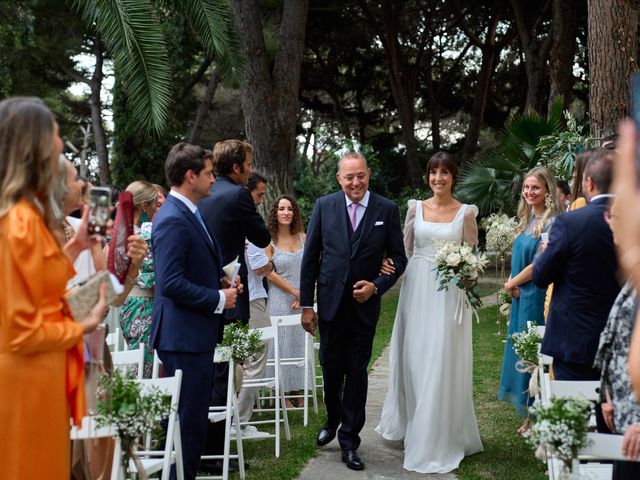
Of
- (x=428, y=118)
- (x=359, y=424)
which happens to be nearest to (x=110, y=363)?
(x=359, y=424)

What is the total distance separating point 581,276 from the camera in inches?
184

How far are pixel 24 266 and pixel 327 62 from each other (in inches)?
998

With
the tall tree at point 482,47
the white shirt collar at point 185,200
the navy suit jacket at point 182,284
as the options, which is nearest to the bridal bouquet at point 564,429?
the navy suit jacket at point 182,284

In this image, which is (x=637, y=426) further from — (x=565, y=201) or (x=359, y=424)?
(x=565, y=201)

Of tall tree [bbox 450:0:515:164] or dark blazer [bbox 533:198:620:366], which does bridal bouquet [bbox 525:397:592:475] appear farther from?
tall tree [bbox 450:0:515:164]

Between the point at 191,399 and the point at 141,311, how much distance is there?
1.44 metres

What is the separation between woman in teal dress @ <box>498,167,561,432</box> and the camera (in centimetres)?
725

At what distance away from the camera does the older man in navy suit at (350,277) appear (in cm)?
676

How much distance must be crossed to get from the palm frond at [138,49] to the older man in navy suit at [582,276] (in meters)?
6.54

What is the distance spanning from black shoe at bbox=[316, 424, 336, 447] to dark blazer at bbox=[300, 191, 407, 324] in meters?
1.02

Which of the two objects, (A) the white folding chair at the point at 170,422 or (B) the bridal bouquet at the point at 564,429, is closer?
(B) the bridal bouquet at the point at 564,429

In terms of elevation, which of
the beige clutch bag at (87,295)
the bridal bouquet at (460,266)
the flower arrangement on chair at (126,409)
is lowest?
the flower arrangement on chair at (126,409)

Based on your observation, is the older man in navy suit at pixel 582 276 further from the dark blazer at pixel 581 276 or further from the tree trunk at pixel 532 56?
the tree trunk at pixel 532 56

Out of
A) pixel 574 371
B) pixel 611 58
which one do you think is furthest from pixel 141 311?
pixel 611 58
